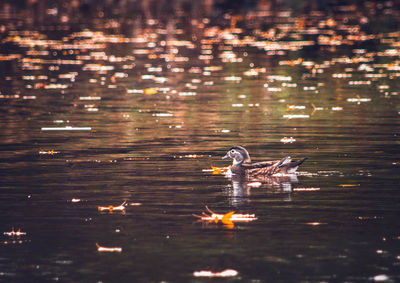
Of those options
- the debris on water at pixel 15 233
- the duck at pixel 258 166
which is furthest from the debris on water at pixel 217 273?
the duck at pixel 258 166

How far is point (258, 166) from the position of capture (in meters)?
15.6

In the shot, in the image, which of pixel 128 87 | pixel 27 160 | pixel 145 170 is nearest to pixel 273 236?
pixel 145 170

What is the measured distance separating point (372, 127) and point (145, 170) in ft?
20.2

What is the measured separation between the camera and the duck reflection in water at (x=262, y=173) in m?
15.0

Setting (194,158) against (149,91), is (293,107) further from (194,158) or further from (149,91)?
(194,158)

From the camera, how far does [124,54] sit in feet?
131

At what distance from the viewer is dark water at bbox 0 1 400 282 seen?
34.9ft

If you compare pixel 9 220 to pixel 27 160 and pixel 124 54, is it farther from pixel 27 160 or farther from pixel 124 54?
pixel 124 54

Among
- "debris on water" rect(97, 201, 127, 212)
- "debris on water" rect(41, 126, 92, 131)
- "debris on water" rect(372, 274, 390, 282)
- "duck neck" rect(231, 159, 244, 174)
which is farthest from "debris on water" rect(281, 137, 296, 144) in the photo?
"debris on water" rect(372, 274, 390, 282)

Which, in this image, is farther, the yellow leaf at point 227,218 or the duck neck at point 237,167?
the duck neck at point 237,167

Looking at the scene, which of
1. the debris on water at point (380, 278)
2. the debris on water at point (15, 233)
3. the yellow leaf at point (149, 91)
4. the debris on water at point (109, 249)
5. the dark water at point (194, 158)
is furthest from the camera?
the yellow leaf at point (149, 91)

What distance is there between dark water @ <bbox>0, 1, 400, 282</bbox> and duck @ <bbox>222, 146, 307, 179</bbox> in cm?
20

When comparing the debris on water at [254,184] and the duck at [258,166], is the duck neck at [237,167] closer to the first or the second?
the duck at [258,166]

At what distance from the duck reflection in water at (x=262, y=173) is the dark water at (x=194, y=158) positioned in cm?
11
